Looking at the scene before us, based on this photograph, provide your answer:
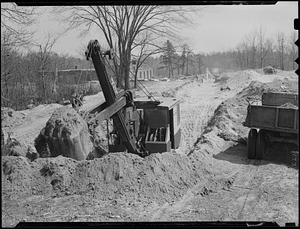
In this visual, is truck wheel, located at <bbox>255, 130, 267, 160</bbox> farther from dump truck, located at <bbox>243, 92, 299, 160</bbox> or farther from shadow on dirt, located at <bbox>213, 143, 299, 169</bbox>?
shadow on dirt, located at <bbox>213, 143, 299, 169</bbox>

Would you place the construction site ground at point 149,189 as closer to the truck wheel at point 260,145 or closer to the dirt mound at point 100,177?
the dirt mound at point 100,177

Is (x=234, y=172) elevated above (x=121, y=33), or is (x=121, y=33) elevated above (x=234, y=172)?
(x=121, y=33)

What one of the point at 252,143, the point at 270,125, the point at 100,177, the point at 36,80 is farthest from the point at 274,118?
the point at 36,80

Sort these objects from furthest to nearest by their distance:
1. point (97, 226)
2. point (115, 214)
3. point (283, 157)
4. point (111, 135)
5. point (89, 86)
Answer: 1. point (89, 86)
2. point (111, 135)
3. point (283, 157)
4. point (115, 214)
5. point (97, 226)

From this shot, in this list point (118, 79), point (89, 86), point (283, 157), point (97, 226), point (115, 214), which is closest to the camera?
point (97, 226)

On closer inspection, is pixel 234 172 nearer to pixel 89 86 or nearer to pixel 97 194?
pixel 97 194

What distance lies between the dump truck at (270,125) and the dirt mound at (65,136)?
458 centimetres

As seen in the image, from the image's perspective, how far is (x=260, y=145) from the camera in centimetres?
998

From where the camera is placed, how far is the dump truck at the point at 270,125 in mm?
9297

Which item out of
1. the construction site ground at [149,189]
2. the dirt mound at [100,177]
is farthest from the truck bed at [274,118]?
the dirt mound at [100,177]

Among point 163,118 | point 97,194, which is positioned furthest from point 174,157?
point 163,118

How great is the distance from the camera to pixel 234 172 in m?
9.05

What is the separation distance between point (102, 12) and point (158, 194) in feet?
61.9

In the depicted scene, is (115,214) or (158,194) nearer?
(115,214)
